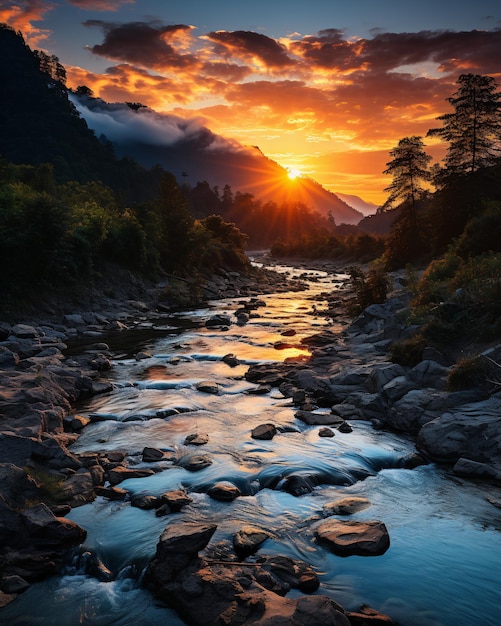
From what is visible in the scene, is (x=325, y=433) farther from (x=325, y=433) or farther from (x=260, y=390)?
(x=260, y=390)

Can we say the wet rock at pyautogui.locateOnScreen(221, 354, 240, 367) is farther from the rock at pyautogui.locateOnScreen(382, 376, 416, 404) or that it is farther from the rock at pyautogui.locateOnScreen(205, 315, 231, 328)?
the rock at pyautogui.locateOnScreen(205, 315, 231, 328)

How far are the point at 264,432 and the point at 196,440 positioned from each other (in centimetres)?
179

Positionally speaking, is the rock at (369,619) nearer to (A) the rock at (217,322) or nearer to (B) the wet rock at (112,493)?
(B) the wet rock at (112,493)

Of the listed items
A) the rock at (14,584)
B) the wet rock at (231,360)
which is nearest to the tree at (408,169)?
the wet rock at (231,360)

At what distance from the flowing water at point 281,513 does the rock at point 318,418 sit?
227 millimetres

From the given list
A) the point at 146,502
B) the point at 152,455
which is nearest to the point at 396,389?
the point at 152,455

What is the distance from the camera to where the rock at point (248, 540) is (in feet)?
24.1

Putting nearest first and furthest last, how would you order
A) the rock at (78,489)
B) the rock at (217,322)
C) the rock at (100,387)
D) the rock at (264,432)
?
1. the rock at (78,489)
2. the rock at (264,432)
3. the rock at (100,387)
4. the rock at (217,322)

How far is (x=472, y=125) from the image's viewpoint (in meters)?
42.0

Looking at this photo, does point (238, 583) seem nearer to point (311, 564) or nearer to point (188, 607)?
point (188, 607)

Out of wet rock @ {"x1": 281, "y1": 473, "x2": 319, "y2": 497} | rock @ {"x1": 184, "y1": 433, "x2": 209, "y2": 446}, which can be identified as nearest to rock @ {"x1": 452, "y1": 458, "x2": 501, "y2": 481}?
wet rock @ {"x1": 281, "y1": 473, "x2": 319, "y2": 497}

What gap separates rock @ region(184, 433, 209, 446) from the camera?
11711 mm

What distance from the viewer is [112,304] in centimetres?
3284

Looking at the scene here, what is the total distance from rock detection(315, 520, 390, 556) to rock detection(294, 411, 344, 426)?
5.16 metres
